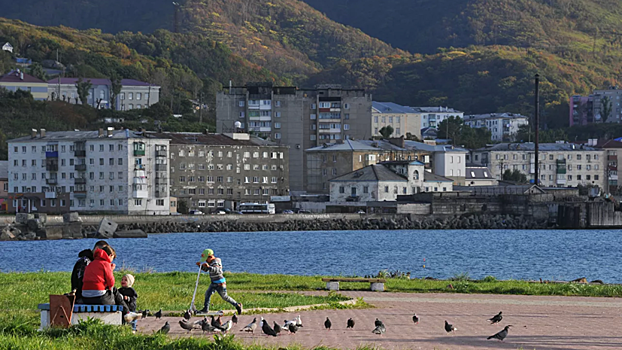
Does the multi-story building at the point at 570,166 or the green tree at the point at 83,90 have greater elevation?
the green tree at the point at 83,90

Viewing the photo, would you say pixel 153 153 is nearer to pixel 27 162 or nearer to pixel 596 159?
pixel 27 162

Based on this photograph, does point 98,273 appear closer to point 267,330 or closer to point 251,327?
point 251,327

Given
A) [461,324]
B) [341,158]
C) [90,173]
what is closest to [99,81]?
[341,158]

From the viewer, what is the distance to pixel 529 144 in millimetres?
174500

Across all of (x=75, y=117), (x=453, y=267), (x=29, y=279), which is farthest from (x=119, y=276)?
(x=75, y=117)

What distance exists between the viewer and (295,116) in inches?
6393

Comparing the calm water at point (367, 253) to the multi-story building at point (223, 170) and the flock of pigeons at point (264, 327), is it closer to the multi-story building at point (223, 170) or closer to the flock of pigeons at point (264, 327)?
the multi-story building at point (223, 170)

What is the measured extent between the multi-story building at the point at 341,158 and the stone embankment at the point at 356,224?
25.2 meters

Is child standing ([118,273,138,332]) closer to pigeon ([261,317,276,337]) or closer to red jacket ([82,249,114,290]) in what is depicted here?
red jacket ([82,249,114,290])

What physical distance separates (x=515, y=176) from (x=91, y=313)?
5815 inches

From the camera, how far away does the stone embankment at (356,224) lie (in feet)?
342

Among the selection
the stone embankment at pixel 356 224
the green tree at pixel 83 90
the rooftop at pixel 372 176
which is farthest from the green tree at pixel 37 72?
the stone embankment at pixel 356 224

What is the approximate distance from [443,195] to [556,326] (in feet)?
318

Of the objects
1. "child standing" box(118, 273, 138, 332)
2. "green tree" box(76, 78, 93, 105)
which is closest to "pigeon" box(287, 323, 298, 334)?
"child standing" box(118, 273, 138, 332)
